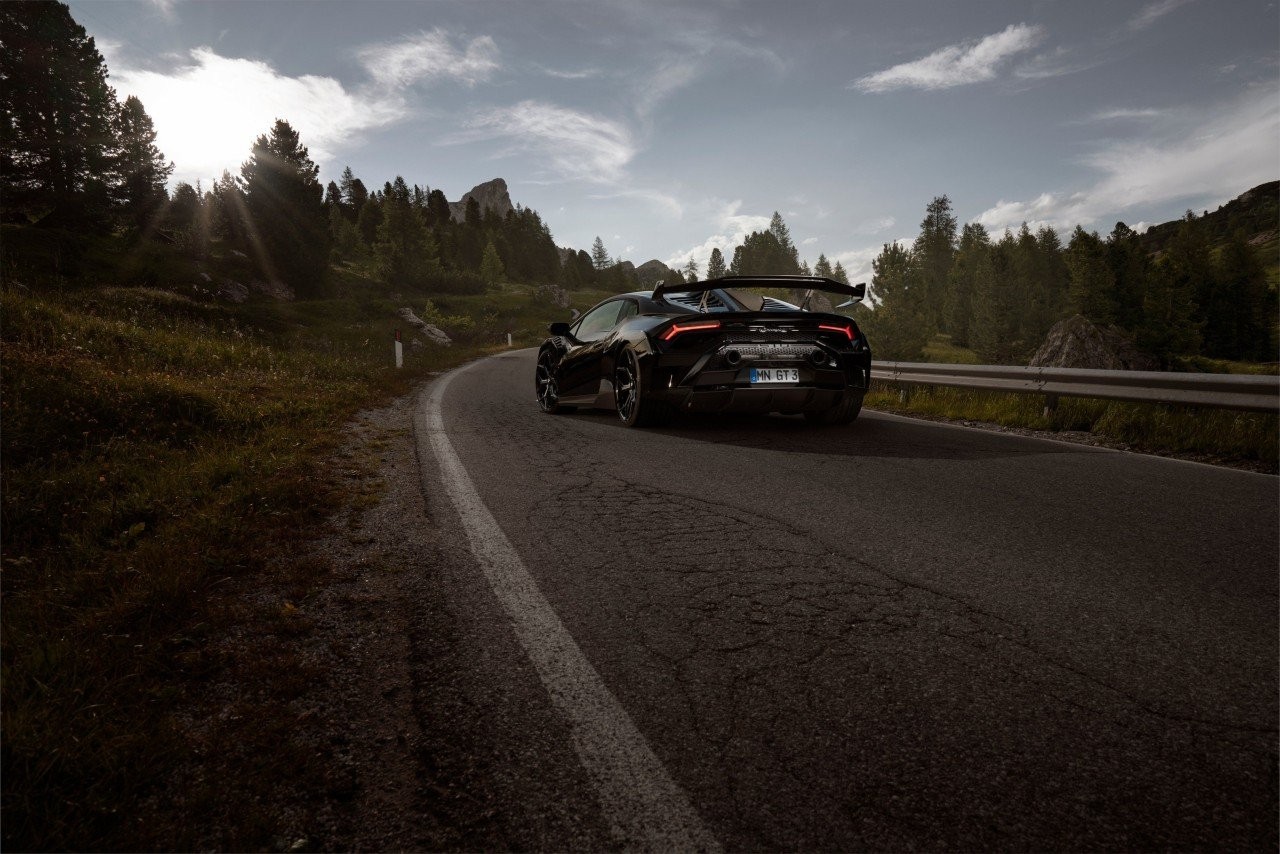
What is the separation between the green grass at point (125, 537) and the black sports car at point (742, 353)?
3.02 m

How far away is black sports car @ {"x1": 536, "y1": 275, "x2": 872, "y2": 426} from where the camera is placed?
573 centimetres

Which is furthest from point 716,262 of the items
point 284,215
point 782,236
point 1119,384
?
point 1119,384

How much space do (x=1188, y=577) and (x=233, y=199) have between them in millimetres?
49811

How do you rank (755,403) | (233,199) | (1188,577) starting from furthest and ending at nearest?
(233,199) < (755,403) < (1188,577)

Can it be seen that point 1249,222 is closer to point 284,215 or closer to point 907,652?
point 284,215

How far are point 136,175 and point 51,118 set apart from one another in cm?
1053

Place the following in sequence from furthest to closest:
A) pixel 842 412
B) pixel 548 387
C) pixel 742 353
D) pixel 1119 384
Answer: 1. pixel 548 387
2. pixel 842 412
3. pixel 1119 384
4. pixel 742 353

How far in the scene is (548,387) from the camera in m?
8.32

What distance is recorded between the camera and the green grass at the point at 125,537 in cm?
134

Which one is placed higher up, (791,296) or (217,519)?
(791,296)

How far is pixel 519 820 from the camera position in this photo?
1256mm

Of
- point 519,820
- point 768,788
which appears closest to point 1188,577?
point 768,788

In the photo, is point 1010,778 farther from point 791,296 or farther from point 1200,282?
point 1200,282

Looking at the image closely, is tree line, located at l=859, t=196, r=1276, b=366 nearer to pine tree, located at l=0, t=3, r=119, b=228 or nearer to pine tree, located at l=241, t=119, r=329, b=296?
pine tree, located at l=241, t=119, r=329, b=296
